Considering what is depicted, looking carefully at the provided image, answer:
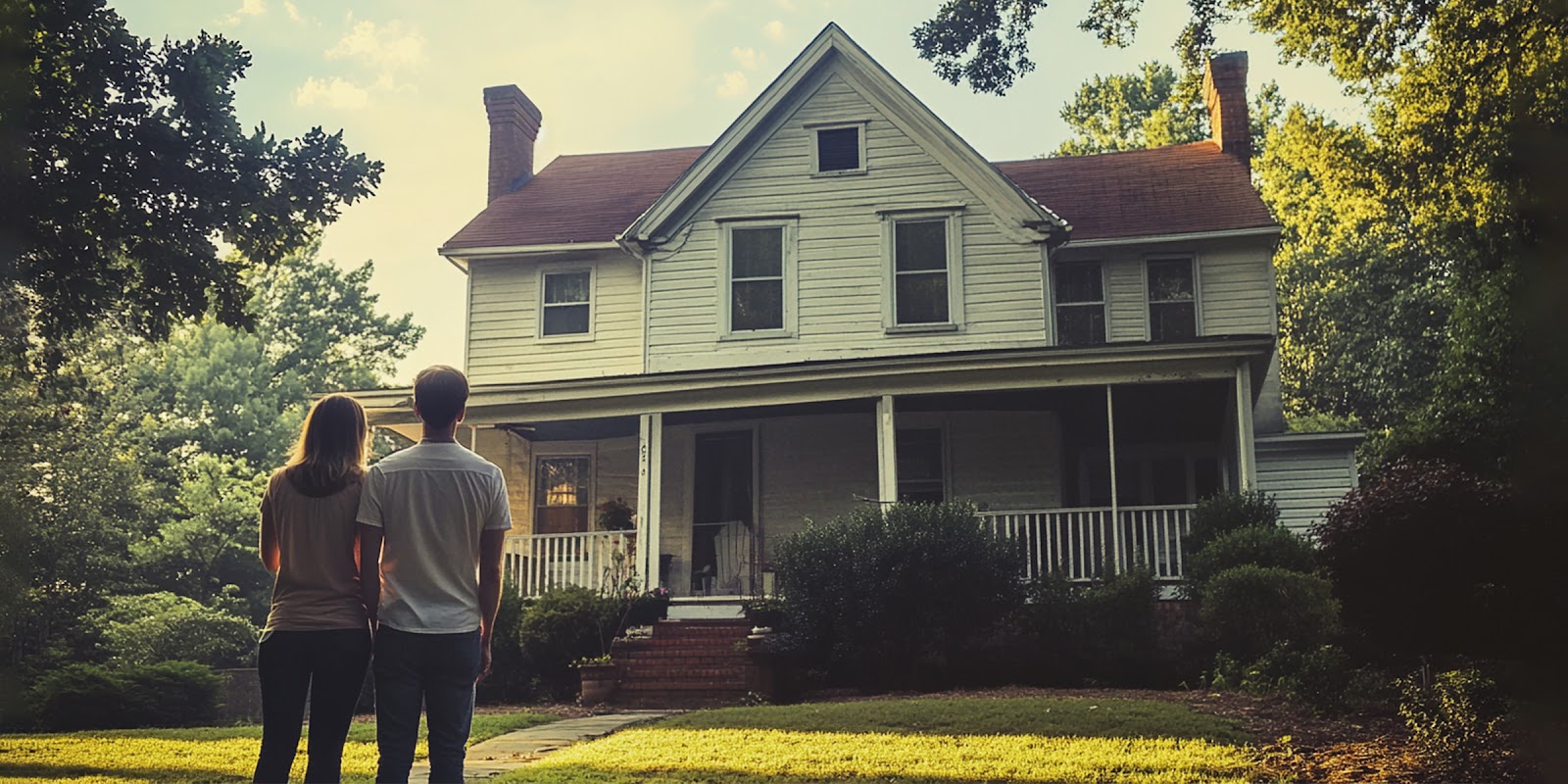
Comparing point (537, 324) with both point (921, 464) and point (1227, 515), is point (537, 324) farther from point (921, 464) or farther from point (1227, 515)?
point (1227, 515)

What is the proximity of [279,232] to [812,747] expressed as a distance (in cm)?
953

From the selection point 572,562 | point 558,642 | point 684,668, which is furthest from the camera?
point 572,562

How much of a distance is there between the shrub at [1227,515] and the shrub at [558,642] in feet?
22.8

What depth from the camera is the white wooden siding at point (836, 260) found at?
20.0 meters

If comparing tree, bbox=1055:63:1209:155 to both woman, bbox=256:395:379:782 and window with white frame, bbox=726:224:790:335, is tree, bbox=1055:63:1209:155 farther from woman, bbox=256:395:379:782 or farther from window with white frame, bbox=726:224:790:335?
woman, bbox=256:395:379:782

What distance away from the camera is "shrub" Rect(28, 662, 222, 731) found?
13297 millimetres

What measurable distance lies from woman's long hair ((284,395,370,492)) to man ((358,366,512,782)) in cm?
12

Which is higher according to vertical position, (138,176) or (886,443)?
(138,176)

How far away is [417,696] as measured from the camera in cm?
497

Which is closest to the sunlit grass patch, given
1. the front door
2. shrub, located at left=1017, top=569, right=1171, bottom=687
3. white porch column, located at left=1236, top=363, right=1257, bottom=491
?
shrub, located at left=1017, top=569, right=1171, bottom=687

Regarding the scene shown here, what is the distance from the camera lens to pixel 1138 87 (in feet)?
155

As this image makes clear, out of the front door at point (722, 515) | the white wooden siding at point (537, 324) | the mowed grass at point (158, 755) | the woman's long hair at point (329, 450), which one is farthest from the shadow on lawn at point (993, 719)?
the white wooden siding at point (537, 324)

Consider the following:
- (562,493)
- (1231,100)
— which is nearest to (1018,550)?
(562,493)

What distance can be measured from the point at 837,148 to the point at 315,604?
16883mm
